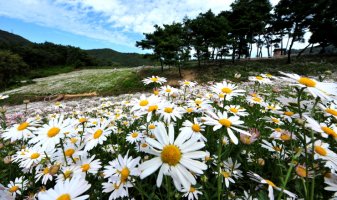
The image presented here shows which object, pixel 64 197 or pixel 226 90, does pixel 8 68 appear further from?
pixel 64 197

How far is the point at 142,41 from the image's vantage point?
89.7 ft

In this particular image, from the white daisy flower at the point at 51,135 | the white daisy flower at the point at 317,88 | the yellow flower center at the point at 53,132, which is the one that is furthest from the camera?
the yellow flower center at the point at 53,132

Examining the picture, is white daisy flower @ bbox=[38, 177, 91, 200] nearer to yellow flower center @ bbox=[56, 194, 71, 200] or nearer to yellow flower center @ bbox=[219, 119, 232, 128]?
yellow flower center @ bbox=[56, 194, 71, 200]

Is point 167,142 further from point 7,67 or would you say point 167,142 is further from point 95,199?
point 7,67

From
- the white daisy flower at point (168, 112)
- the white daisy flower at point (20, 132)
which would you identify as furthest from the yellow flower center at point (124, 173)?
the white daisy flower at point (20, 132)

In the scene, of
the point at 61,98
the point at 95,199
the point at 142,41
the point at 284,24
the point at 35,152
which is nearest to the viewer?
the point at 95,199

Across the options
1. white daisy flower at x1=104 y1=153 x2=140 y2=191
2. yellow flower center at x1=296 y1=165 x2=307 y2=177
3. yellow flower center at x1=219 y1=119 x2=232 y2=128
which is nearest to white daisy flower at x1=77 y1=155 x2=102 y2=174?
white daisy flower at x1=104 y1=153 x2=140 y2=191

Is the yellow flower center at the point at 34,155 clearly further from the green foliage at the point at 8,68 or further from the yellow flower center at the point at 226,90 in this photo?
the green foliage at the point at 8,68

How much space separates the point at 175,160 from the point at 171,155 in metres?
0.03

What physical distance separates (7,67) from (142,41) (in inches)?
1510

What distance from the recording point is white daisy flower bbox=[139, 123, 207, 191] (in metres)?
0.91

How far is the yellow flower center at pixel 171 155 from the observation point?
0.97 metres

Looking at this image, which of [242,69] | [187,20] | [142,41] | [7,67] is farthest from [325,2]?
[7,67]

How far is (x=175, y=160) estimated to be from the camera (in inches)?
38.6
